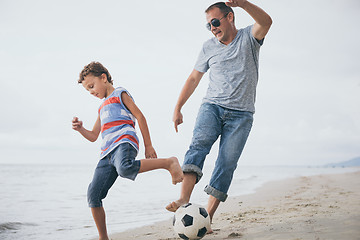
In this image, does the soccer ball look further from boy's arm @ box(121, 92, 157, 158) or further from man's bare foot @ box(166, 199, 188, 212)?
boy's arm @ box(121, 92, 157, 158)

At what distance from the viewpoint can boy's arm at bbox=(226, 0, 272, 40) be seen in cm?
317

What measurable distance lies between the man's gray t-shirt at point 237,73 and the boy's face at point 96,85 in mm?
1075

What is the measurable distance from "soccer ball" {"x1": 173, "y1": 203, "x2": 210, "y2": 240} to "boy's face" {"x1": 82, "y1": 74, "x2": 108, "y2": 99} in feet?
4.71

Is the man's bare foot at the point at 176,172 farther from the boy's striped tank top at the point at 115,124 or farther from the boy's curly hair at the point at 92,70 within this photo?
the boy's curly hair at the point at 92,70

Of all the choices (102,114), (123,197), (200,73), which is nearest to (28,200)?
(123,197)

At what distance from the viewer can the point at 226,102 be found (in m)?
3.58

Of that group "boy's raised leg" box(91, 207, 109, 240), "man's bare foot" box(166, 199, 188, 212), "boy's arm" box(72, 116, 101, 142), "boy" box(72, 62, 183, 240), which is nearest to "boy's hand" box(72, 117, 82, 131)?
"boy's arm" box(72, 116, 101, 142)

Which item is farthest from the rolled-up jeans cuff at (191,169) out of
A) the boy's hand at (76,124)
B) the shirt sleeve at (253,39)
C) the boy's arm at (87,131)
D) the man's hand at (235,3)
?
the man's hand at (235,3)

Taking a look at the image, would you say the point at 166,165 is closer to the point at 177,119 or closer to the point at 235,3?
the point at 177,119

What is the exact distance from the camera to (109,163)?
3336 mm

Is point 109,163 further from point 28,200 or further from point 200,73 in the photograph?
point 28,200

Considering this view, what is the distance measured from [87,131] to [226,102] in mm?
1547

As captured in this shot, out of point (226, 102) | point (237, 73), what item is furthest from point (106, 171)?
point (237, 73)

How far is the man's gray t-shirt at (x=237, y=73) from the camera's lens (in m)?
3.58
